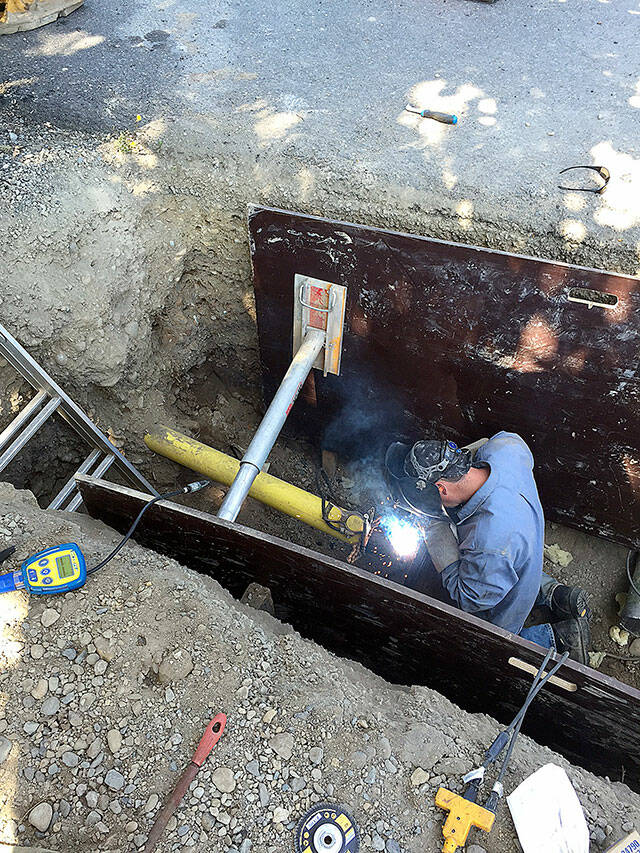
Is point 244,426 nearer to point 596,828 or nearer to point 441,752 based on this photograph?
point 441,752

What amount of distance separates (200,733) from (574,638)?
231cm

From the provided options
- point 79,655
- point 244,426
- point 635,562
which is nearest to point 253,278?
point 244,426

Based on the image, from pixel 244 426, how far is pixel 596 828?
358cm

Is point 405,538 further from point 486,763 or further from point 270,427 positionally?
point 486,763

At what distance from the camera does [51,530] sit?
2.71 metres

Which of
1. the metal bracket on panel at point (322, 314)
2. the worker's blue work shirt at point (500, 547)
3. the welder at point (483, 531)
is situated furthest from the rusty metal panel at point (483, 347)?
the worker's blue work shirt at point (500, 547)

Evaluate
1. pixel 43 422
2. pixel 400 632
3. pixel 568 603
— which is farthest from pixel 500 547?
pixel 43 422

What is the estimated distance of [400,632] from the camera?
2619 mm

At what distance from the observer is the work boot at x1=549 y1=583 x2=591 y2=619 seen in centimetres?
342

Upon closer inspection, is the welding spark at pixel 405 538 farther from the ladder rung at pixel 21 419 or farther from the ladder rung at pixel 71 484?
the ladder rung at pixel 21 419

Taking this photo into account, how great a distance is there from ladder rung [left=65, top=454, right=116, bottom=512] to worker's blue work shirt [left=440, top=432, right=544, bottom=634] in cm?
207

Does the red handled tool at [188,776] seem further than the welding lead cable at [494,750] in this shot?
No

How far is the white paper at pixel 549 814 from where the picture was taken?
1.90m

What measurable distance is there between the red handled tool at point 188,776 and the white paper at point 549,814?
1013 millimetres
